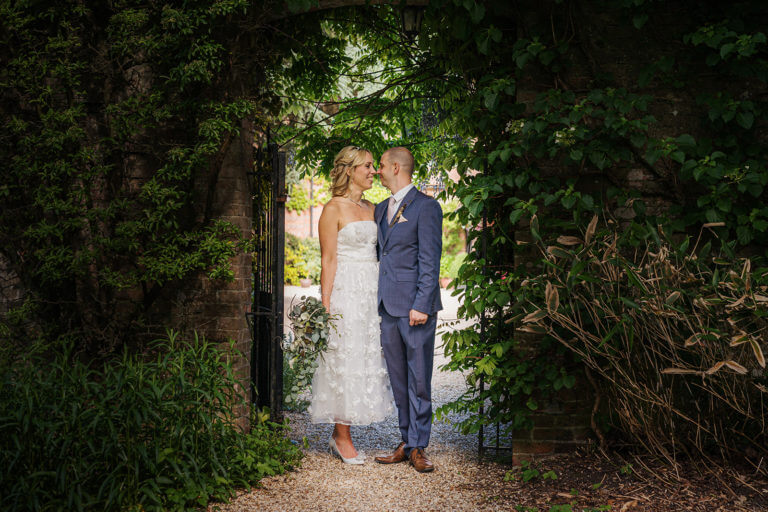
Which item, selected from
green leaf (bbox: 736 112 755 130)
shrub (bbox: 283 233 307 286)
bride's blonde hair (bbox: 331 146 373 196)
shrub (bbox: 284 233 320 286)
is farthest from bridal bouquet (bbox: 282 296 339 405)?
shrub (bbox: 283 233 307 286)

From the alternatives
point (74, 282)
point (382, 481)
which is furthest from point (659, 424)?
point (74, 282)

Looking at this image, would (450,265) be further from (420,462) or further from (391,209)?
(420,462)

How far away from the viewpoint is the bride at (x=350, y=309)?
14.4 feet

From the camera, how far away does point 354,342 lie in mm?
4387

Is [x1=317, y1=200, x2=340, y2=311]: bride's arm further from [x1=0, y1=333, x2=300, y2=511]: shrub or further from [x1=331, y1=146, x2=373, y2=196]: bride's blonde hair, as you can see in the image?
[x1=0, y1=333, x2=300, y2=511]: shrub

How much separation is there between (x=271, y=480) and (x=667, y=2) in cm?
411

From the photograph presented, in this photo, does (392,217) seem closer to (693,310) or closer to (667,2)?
(693,310)

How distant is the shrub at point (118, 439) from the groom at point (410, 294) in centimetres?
117

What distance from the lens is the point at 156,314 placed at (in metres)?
4.35

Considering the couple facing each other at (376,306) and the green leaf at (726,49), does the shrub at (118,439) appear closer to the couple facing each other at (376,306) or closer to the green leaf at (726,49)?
the couple facing each other at (376,306)

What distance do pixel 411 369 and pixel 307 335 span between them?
0.79m

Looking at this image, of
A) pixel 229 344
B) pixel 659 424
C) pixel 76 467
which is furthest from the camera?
pixel 229 344

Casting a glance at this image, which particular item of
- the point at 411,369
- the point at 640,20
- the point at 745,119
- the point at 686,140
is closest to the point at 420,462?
the point at 411,369

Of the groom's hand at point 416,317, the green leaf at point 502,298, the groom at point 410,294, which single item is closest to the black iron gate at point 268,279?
the groom at point 410,294
